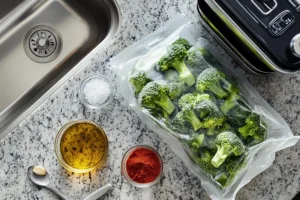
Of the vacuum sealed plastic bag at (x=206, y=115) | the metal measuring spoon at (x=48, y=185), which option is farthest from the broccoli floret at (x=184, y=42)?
the metal measuring spoon at (x=48, y=185)

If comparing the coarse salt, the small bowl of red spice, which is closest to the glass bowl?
the coarse salt

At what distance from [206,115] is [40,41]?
57 centimetres

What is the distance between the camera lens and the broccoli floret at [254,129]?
1.13 m

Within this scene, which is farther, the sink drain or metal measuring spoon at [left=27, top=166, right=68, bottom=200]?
the sink drain

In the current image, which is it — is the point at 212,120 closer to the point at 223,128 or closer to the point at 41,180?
the point at 223,128

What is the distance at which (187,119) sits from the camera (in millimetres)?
1129

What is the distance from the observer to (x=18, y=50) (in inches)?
56.7

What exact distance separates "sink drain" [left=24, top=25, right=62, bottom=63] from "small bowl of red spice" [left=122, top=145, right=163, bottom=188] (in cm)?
41

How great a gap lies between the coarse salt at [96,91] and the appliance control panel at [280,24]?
40 centimetres

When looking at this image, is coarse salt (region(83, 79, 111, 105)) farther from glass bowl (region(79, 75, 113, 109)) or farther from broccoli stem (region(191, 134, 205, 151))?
broccoli stem (region(191, 134, 205, 151))

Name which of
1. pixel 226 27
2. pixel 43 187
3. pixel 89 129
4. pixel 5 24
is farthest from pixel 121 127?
pixel 5 24

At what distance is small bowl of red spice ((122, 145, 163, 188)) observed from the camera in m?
1.18

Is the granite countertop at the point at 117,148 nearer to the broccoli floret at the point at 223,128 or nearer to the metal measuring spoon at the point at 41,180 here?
the metal measuring spoon at the point at 41,180

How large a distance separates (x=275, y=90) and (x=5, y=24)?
74 cm
